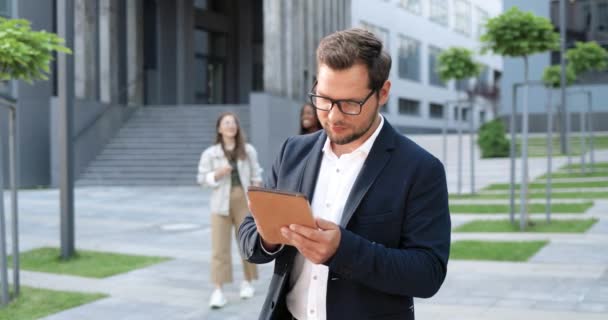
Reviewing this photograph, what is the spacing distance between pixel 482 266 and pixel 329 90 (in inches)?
287

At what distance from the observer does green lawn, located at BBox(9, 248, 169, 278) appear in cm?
940

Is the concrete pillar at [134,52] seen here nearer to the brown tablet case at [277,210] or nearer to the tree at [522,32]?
the tree at [522,32]

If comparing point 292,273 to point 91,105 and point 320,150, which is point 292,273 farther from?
point 91,105

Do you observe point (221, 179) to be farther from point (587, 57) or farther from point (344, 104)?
point (587, 57)

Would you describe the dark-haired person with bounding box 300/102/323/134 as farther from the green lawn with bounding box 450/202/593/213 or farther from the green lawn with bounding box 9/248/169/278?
the green lawn with bounding box 450/202/593/213

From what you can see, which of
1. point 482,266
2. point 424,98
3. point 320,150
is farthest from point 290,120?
point 424,98

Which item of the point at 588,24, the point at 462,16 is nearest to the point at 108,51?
the point at 588,24

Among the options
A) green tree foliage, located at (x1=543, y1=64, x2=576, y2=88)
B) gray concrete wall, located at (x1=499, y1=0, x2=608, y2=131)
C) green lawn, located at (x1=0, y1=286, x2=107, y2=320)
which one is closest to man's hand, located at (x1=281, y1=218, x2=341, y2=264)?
green lawn, located at (x1=0, y1=286, x2=107, y2=320)

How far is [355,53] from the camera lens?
224 cm

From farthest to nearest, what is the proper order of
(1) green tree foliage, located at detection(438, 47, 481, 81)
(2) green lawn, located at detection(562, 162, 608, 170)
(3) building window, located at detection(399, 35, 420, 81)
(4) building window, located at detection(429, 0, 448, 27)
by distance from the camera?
(4) building window, located at detection(429, 0, 448, 27) → (3) building window, located at detection(399, 35, 420, 81) → (2) green lawn, located at detection(562, 162, 608, 170) → (1) green tree foliage, located at detection(438, 47, 481, 81)

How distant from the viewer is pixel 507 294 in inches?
295

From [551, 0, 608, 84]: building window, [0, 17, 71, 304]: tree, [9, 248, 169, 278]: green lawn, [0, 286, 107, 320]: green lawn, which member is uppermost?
[551, 0, 608, 84]: building window

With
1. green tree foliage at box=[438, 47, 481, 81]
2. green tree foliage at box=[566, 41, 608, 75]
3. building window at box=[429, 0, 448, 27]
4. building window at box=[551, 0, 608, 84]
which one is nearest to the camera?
green tree foliage at box=[438, 47, 481, 81]

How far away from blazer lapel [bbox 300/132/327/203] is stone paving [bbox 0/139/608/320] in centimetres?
451
